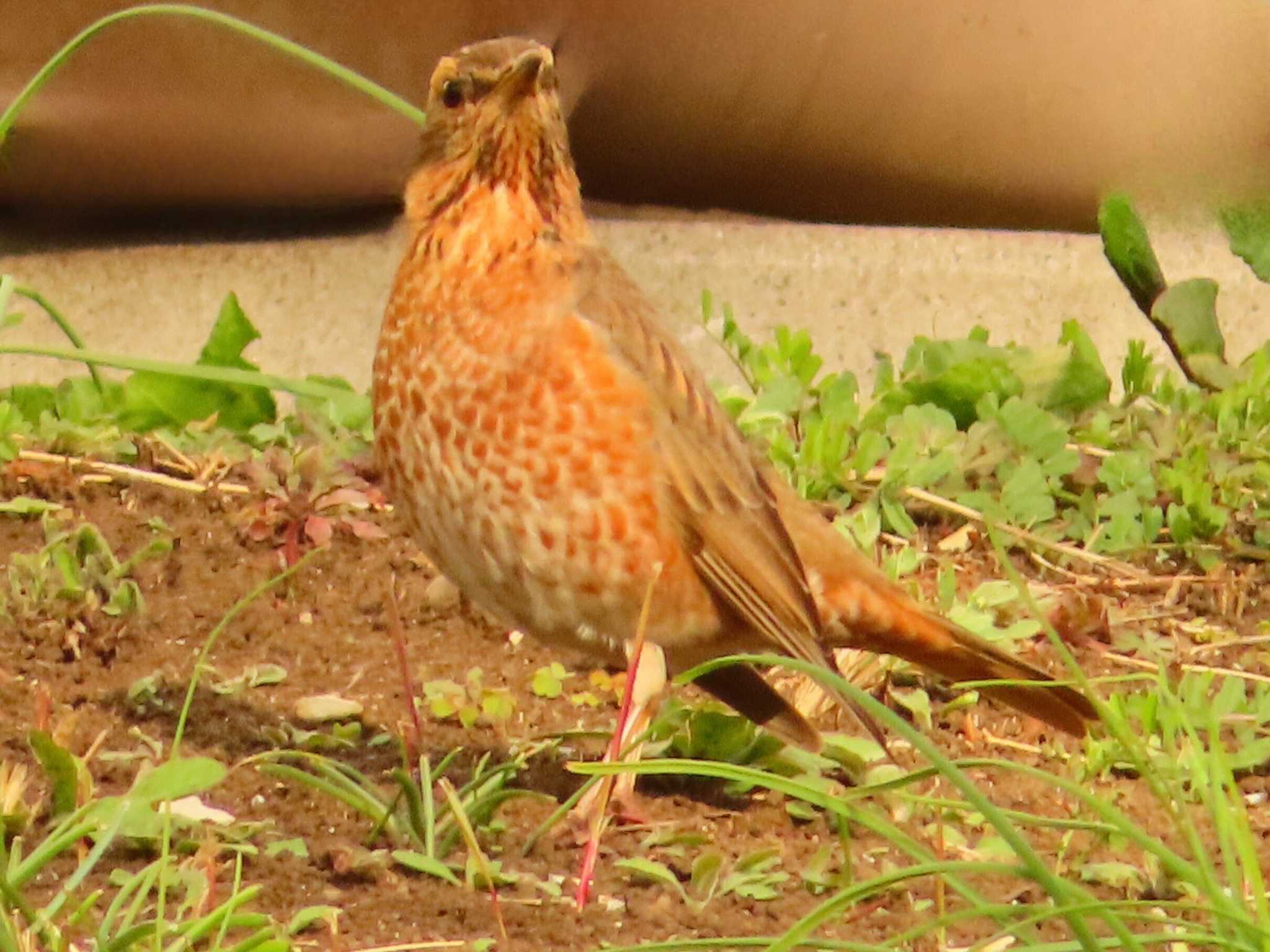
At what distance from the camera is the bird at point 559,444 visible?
2.42m

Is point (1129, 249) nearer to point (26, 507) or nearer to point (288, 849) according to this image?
point (26, 507)

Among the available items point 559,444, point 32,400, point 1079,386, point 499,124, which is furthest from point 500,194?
point 1079,386

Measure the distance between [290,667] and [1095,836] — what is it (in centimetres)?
124

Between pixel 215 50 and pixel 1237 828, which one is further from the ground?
pixel 215 50

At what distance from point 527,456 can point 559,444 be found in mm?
45

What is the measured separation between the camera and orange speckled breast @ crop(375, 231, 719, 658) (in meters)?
2.41

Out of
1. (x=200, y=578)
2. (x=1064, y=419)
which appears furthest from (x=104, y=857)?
(x=1064, y=419)

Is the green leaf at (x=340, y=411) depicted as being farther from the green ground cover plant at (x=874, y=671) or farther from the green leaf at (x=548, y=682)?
the green leaf at (x=548, y=682)

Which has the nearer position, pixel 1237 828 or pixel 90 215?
pixel 1237 828

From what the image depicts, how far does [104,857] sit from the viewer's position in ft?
6.77

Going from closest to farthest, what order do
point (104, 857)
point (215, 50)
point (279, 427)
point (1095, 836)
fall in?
point (104, 857) → point (1095, 836) → point (279, 427) → point (215, 50)

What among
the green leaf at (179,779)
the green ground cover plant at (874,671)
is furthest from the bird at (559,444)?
the green leaf at (179,779)

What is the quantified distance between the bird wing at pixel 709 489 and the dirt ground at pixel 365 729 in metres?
0.26

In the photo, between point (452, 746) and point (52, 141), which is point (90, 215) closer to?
point (52, 141)
